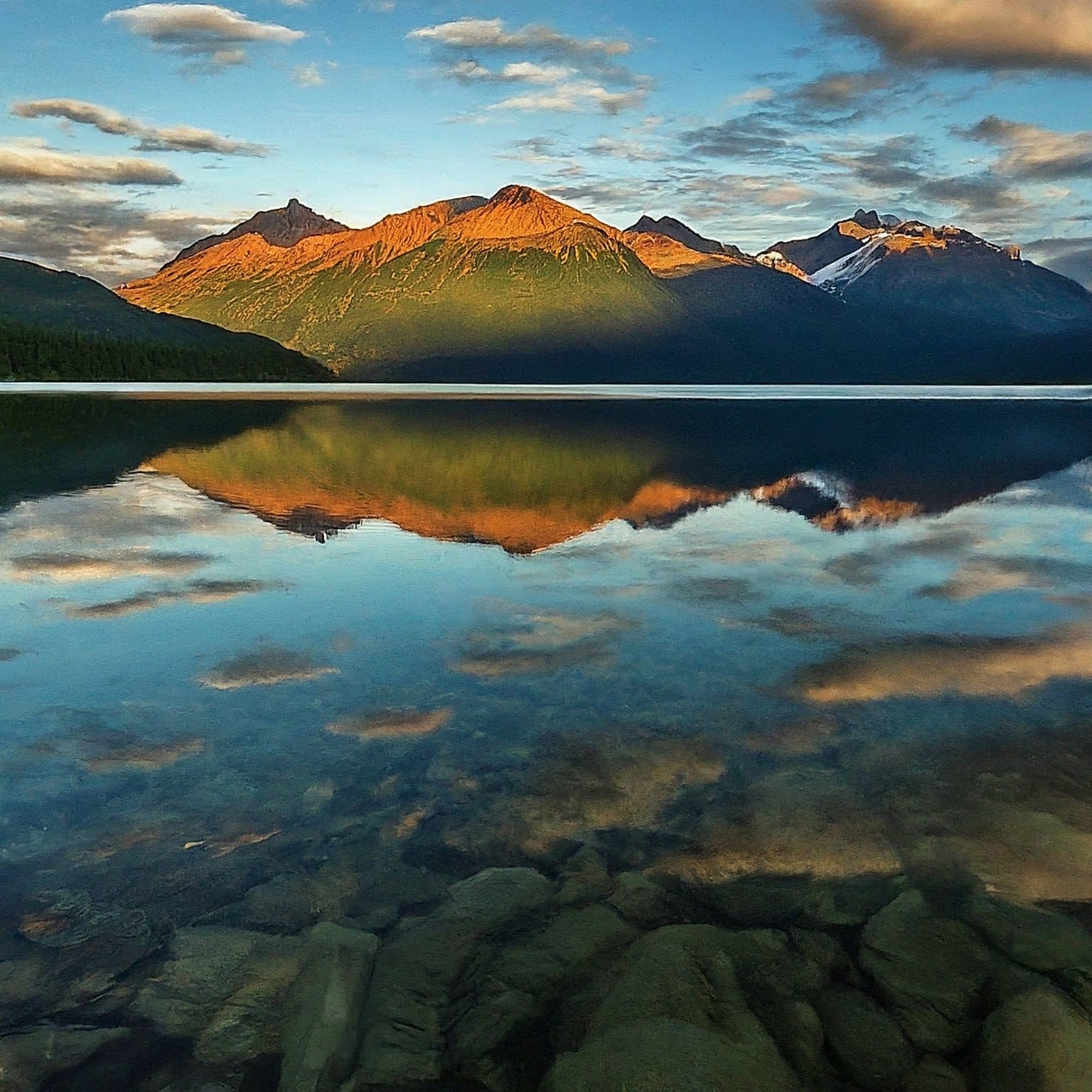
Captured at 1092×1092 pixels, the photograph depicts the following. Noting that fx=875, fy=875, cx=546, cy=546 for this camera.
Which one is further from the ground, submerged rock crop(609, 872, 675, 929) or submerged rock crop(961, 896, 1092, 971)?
submerged rock crop(961, 896, 1092, 971)

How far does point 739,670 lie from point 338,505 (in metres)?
24.1

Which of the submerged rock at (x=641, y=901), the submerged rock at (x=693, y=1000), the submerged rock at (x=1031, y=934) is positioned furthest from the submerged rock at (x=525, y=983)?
the submerged rock at (x=1031, y=934)

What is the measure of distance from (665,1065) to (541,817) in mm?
4486

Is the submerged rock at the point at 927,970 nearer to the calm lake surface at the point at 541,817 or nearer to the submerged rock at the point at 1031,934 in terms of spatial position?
the calm lake surface at the point at 541,817

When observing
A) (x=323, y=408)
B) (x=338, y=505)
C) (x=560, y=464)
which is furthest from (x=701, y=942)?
(x=323, y=408)

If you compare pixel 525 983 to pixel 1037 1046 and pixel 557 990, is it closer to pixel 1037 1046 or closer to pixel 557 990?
pixel 557 990

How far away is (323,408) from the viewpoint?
118 metres

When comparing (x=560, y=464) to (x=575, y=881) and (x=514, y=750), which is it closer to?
(x=514, y=750)

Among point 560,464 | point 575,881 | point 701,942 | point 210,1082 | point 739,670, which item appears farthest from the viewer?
point 560,464

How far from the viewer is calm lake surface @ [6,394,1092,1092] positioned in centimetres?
758

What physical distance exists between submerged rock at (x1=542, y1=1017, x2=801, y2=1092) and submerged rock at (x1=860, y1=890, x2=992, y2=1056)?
4.96 ft

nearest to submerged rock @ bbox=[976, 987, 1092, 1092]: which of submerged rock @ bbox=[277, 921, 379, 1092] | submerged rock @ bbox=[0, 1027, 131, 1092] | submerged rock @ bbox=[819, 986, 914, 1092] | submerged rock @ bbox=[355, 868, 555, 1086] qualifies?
submerged rock @ bbox=[819, 986, 914, 1092]

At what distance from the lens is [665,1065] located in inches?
274

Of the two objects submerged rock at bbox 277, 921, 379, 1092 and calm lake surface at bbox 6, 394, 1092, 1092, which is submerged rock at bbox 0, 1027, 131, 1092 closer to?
calm lake surface at bbox 6, 394, 1092, 1092
